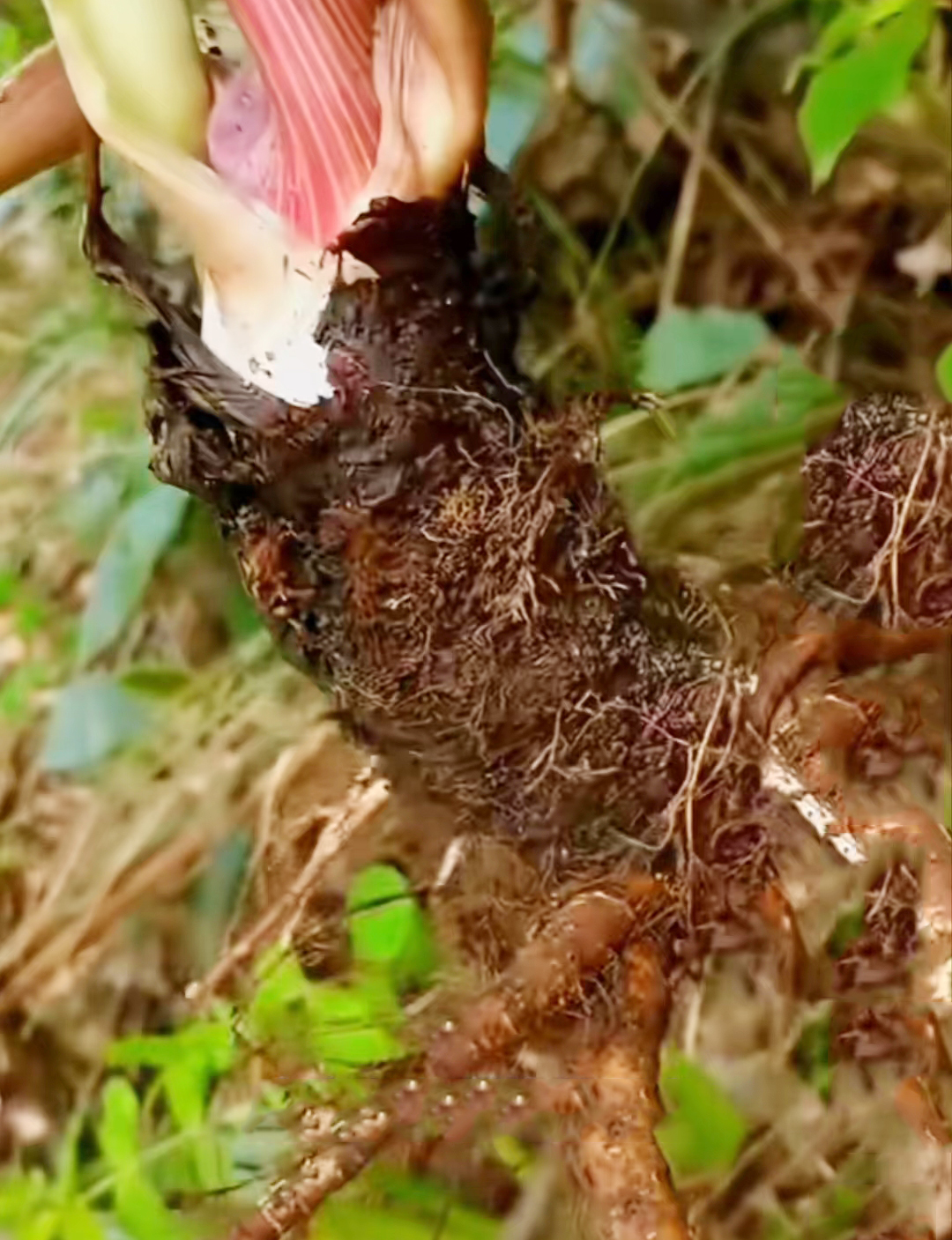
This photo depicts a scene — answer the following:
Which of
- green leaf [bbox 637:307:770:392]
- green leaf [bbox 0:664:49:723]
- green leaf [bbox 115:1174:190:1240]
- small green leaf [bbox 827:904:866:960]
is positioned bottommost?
small green leaf [bbox 827:904:866:960]

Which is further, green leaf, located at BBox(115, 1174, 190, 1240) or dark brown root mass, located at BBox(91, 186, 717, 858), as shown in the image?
green leaf, located at BBox(115, 1174, 190, 1240)

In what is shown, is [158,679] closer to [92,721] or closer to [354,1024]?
[92,721]

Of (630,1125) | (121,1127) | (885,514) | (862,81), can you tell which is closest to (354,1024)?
(630,1125)

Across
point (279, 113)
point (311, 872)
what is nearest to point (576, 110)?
point (279, 113)

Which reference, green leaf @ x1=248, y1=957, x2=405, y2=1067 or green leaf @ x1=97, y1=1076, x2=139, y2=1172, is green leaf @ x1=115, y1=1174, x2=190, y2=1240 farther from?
green leaf @ x1=248, y1=957, x2=405, y2=1067

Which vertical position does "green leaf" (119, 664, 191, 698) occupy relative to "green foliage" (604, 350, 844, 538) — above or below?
above

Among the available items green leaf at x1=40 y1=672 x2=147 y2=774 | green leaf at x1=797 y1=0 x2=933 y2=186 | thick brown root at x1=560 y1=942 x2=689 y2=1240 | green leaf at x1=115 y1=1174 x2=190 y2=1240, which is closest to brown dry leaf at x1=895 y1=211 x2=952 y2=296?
green leaf at x1=797 y1=0 x2=933 y2=186
